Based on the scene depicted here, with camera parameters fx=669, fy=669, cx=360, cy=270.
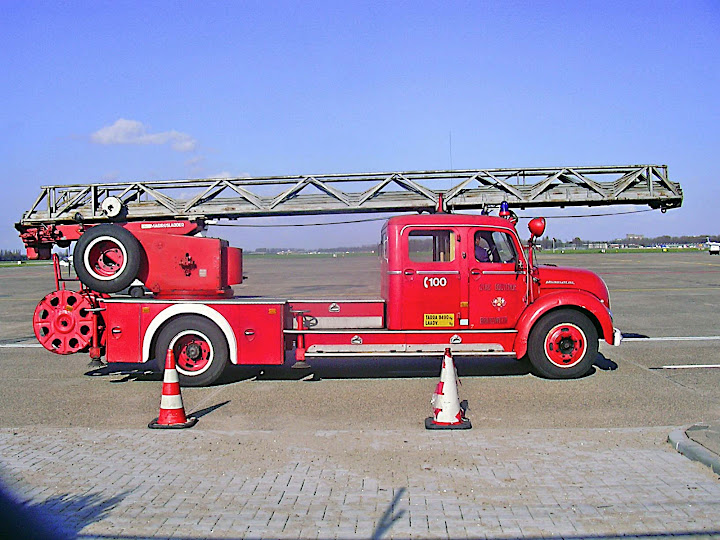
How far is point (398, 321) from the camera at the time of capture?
9461mm

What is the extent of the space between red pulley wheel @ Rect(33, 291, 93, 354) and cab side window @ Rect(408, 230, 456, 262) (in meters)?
4.73

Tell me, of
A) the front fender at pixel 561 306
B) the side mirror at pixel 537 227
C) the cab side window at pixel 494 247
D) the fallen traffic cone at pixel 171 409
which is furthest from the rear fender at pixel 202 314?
the side mirror at pixel 537 227

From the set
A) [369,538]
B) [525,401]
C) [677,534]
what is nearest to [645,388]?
[525,401]

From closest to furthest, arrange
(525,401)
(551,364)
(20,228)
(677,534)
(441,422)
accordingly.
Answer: (677,534), (441,422), (525,401), (551,364), (20,228)

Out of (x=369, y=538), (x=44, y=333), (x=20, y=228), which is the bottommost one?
(x=369, y=538)

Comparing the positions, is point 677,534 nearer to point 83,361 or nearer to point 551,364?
point 551,364

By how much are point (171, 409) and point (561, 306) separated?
550 centimetres

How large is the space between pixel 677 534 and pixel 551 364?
16.9 ft

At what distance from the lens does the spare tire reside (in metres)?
9.46

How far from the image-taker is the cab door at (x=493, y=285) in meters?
9.52

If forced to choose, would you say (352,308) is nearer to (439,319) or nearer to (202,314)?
(439,319)

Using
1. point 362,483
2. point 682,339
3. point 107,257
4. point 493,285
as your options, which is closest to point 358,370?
point 493,285

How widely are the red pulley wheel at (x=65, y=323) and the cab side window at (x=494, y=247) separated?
5.67m

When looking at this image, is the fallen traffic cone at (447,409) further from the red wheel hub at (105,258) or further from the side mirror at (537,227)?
the red wheel hub at (105,258)
